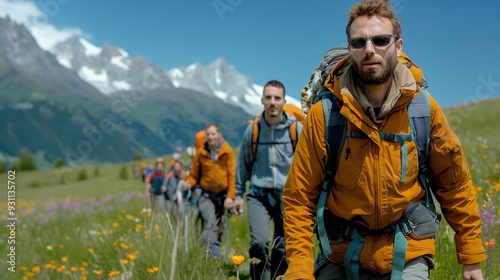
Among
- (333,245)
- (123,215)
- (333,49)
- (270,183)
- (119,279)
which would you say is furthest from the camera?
(123,215)

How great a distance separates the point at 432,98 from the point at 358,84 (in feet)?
1.38


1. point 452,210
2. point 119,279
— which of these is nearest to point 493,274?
point 452,210

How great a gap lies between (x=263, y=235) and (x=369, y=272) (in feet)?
9.74

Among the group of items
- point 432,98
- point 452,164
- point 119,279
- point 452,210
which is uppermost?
point 432,98

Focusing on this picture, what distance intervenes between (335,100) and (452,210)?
0.91 m

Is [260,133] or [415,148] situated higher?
[260,133]

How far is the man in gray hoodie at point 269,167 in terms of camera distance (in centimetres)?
580

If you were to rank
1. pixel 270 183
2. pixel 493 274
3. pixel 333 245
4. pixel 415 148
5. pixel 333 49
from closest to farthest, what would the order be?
pixel 415 148 → pixel 333 245 → pixel 333 49 → pixel 493 274 → pixel 270 183

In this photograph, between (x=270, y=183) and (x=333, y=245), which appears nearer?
(x=333, y=245)

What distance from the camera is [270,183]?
5.83 metres

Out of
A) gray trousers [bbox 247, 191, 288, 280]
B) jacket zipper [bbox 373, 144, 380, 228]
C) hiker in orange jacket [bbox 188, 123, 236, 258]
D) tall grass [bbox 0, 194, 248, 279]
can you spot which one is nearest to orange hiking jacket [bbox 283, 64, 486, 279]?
jacket zipper [bbox 373, 144, 380, 228]

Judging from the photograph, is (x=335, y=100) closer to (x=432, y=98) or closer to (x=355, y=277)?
(x=432, y=98)

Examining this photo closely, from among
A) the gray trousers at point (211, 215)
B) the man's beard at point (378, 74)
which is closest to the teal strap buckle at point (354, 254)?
the man's beard at point (378, 74)

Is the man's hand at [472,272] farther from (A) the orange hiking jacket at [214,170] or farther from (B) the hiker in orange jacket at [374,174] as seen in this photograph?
(A) the orange hiking jacket at [214,170]
